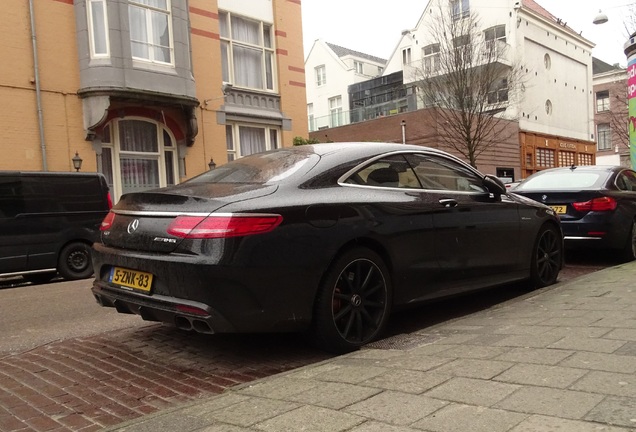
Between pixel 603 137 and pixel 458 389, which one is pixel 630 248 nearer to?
pixel 458 389

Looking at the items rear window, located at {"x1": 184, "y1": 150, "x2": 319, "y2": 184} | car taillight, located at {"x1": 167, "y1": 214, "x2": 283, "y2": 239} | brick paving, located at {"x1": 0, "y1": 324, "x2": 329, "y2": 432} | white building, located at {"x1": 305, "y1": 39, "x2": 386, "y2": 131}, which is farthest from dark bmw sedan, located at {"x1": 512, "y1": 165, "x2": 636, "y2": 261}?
white building, located at {"x1": 305, "y1": 39, "x2": 386, "y2": 131}

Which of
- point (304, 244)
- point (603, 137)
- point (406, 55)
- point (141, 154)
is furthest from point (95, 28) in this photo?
point (603, 137)

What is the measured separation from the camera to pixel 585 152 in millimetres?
43812

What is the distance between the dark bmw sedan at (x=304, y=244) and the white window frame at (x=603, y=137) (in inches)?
2046

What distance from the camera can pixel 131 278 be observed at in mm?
3883

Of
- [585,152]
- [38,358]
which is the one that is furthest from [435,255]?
[585,152]

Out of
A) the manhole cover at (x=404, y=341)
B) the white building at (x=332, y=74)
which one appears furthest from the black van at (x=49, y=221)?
the white building at (x=332, y=74)

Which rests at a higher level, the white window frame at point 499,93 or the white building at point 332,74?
the white building at point 332,74

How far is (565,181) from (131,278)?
22.4 ft

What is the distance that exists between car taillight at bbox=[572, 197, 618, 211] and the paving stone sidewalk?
3.87m

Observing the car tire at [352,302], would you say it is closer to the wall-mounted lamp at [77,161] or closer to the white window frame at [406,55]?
the wall-mounted lamp at [77,161]

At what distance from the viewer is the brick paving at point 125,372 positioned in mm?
3100

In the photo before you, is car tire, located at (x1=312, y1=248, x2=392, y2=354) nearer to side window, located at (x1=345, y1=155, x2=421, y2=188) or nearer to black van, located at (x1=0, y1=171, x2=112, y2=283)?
side window, located at (x1=345, y1=155, x2=421, y2=188)

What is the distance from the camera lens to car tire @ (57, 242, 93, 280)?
9656 millimetres
